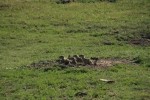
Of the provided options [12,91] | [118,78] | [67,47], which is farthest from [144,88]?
[67,47]

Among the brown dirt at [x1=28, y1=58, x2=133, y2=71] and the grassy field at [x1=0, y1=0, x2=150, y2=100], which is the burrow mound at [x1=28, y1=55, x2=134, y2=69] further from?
the grassy field at [x1=0, y1=0, x2=150, y2=100]

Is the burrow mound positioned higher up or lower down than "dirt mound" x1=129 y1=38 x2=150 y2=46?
higher up

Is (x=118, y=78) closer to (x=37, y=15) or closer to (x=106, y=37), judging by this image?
(x=106, y=37)

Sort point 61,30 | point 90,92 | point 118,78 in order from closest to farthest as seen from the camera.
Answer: point 90,92 < point 118,78 < point 61,30

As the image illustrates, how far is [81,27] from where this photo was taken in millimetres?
21750

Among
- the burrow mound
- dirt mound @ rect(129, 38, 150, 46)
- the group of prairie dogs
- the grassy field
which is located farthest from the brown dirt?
dirt mound @ rect(129, 38, 150, 46)

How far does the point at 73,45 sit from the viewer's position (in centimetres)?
1838

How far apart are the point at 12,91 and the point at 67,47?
6.75m

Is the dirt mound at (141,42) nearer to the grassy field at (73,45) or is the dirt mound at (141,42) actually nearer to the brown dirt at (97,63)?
the grassy field at (73,45)

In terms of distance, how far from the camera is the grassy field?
1129 centimetres

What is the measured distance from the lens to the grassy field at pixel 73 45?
1129 cm

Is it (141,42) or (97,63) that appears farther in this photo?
(141,42)

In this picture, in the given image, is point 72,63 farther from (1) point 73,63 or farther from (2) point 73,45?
(2) point 73,45

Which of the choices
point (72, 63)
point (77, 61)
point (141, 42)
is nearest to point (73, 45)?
point (141, 42)
